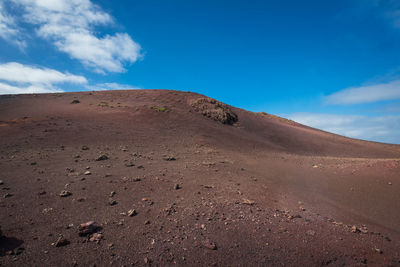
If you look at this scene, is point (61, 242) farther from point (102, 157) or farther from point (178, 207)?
point (102, 157)

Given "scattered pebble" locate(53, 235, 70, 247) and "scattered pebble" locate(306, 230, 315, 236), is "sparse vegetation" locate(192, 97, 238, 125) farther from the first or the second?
"scattered pebble" locate(53, 235, 70, 247)

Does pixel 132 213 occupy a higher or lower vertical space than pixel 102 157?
lower

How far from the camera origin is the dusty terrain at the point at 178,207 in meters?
3.69

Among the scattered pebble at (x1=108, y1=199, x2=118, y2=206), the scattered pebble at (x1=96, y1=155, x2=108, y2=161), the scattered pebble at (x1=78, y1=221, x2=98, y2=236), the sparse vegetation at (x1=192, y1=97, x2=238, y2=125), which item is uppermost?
the sparse vegetation at (x1=192, y1=97, x2=238, y2=125)

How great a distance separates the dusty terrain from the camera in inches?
145

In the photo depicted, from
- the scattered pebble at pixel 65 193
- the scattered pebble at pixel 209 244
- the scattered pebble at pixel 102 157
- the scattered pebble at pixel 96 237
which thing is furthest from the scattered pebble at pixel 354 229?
the scattered pebble at pixel 102 157

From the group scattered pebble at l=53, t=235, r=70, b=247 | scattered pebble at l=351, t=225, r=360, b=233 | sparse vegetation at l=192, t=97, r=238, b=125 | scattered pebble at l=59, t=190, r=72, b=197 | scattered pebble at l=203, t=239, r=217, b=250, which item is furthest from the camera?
sparse vegetation at l=192, t=97, r=238, b=125

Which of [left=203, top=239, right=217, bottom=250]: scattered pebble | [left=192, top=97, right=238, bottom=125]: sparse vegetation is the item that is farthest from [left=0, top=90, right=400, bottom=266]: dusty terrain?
[left=192, top=97, right=238, bottom=125]: sparse vegetation

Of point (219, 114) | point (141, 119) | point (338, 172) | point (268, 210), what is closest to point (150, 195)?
point (268, 210)

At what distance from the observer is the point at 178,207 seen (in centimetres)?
530

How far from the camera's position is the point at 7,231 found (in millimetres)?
3984

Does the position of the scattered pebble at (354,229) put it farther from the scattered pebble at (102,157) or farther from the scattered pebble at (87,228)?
the scattered pebble at (102,157)

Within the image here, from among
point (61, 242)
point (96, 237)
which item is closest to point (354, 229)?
point (96, 237)

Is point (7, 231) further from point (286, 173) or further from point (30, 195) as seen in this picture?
point (286, 173)
